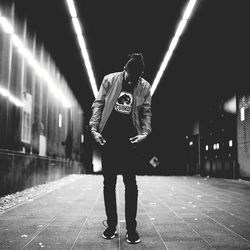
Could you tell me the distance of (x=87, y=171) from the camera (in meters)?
26.0

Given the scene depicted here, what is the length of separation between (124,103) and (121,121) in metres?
0.19

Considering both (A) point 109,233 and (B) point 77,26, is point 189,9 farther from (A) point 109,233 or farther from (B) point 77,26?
(A) point 109,233

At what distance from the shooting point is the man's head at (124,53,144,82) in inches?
127

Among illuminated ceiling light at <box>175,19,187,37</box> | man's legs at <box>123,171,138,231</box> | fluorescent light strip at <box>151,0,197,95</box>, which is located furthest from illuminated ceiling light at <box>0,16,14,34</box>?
man's legs at <box>123,171,138,231</box>

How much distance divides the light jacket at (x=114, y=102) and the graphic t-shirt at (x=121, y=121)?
0.04m

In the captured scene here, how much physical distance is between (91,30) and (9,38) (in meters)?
2.82

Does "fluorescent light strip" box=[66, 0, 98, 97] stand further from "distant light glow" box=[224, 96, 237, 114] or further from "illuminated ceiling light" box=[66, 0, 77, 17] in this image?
"distant light glow" box=[224, 96, 237, 114]

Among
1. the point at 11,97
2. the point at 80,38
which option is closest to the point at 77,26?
the point at 80,38

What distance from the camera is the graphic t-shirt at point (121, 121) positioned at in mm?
3285

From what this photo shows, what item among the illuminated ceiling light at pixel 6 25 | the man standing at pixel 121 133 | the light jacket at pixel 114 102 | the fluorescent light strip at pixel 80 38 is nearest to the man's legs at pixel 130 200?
the man standing at pixel 121 133

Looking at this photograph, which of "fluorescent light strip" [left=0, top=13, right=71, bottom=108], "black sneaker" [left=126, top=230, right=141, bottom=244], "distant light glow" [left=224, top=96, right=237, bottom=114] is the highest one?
"fluorescent light strip" [left=0, top=13, right=71, bottom=108]

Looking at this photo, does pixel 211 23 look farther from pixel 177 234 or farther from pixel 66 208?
pixel 177 234

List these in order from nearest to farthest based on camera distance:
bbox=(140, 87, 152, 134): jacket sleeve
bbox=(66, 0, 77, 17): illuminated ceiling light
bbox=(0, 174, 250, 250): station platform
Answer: bbox=(0, 174, 250, 250): station platform
bbox=(140, 87, 152, 134): jacket sleeve
bbox=(66, 0, 77, 17): illuminated ceiling light

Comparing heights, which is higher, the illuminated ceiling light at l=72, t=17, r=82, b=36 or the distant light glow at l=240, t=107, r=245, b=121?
the illuminated ceiling light at l=72, t=17, r=82, b=36
